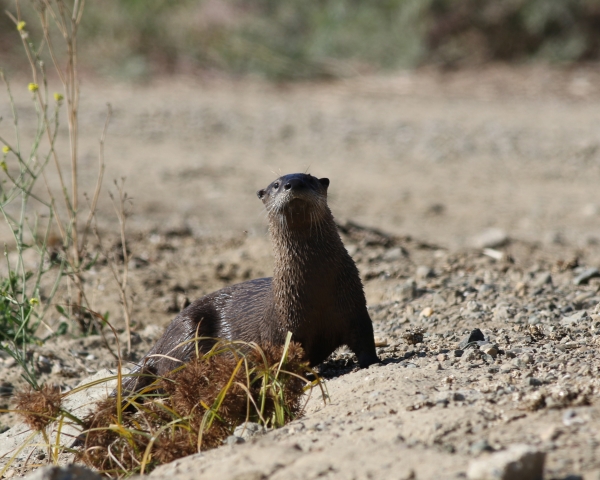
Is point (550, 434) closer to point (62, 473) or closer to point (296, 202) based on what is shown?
point (62, 473)

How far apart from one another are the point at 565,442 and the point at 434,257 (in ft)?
11.2

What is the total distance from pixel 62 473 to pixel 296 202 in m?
1.47

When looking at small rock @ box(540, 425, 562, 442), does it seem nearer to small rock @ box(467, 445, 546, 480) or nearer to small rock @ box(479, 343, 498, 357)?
small rock @ box(467, 445, 546, 480)

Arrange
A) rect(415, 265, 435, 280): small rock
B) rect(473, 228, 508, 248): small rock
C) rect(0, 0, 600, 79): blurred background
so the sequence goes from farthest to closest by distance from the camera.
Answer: rect(0, 0, 600, 79): blurred background
rect(473, 228, 508, 248): small rock
rect(415, 265, 435, 280): small rock

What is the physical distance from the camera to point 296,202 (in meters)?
3.50

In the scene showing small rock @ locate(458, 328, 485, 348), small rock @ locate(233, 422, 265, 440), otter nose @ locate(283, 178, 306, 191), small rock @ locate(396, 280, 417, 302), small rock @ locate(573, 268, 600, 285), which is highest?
otter nose @ locate(283, 178, 306, 191)

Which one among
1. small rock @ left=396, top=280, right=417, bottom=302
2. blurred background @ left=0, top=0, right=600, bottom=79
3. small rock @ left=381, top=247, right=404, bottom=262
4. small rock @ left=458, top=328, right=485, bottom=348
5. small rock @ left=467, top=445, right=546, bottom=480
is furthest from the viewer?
blurred background @ left=0, top=0, right=600, bottom=79

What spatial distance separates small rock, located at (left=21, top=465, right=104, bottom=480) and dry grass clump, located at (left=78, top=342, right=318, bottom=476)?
0.50m

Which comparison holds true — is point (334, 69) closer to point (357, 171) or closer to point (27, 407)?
point (357, 171)

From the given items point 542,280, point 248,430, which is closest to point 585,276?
point 542,280

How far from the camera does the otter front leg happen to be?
11.5 feet

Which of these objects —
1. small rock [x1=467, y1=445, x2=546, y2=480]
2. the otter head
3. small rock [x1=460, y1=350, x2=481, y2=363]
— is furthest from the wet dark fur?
small rock [x1=467, y1=445, x2=546, y2=480]

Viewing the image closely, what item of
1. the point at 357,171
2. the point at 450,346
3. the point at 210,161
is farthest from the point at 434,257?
the point at 210,161

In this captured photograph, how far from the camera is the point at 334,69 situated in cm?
1338
